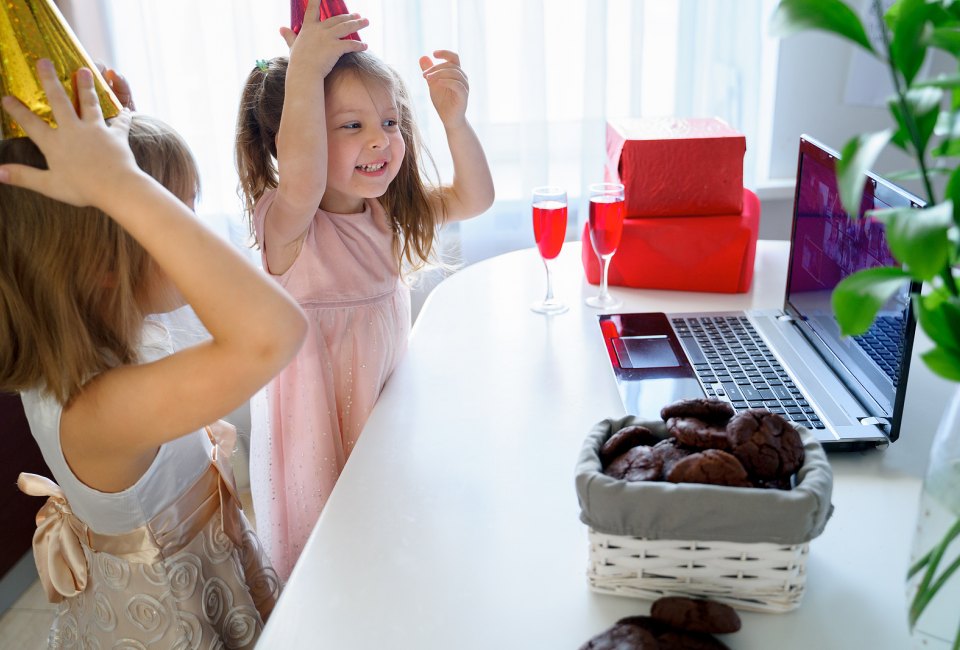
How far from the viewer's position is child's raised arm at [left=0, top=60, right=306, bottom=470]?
0.79 metres

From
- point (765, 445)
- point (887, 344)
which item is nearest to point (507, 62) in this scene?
point (887, 344)

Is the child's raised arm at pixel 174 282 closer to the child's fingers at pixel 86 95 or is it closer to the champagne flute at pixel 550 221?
the child's fingers at pixel 86 95

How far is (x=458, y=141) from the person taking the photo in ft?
4.87

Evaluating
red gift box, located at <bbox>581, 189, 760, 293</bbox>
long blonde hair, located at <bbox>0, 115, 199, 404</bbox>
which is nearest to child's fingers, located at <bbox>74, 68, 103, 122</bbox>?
long blonde hair, located at <bbox>0, 115, 199, 404</bbox>

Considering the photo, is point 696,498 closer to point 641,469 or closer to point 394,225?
point 641,469

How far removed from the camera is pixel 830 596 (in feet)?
2.37

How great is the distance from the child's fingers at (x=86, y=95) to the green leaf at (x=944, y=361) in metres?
0.74

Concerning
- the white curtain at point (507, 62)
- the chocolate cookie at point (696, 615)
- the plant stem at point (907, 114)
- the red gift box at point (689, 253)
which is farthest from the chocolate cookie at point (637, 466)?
the white curtain at point (507, 62)

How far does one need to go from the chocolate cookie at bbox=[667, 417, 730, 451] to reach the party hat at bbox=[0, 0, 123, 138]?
66cm

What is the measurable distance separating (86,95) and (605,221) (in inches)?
32.3

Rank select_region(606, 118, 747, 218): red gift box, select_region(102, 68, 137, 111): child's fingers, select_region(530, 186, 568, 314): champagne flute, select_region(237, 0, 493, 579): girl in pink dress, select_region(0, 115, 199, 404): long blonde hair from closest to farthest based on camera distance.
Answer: select_region(0, 115, 199, 404): long blonde hair < select_region(102, 68, 137, 111): child's fingers < select_region(237, 0, 493, 579): girl in pink dress < select_region(530, 186, 568, 314): champagne flute < select_region(606, 118, 747, 218): red gift box

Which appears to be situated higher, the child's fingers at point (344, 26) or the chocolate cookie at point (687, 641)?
the child's fingers at point (344, 26)

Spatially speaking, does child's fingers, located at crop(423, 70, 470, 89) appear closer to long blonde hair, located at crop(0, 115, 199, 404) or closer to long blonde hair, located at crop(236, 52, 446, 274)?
long blonde hair, located at crop(236, 52, 446, 274)

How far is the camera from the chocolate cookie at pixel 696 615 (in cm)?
66
